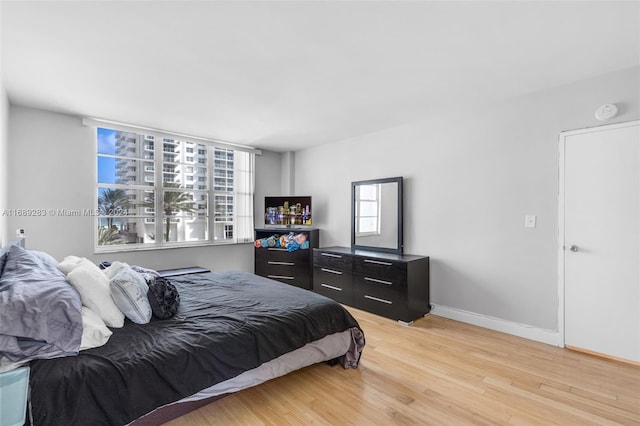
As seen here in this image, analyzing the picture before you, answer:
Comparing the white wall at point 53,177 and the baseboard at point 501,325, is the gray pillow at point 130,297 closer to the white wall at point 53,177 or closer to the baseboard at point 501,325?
the white wall at point 53,177

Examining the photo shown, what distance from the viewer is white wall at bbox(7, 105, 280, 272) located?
11.0ft

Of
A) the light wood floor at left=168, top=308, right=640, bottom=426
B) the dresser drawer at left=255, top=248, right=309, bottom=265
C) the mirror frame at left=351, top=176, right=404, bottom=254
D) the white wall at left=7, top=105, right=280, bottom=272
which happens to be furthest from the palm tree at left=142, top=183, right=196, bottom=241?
the light wood floor at left=168, top=308, right=640, bottom=426

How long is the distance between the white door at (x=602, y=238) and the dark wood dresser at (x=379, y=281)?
1.35m

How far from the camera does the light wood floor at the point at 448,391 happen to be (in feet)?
6.14

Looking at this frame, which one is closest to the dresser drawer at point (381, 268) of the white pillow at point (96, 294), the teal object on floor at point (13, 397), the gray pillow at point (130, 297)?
the gray pillow at point (130, 297)

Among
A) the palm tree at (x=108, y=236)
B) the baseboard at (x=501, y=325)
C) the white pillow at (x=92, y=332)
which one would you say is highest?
the palm tree at (x=108, y=236)

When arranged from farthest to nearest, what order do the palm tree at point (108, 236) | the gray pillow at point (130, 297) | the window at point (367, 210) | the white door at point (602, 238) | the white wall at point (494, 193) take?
1. the window at point (367, 210)
2. the palm tree at point (108, 236)
3. the white wall at point (494, 193)
4. the white door at point (602, 238)
5. the gray pillow at point (130, 297)

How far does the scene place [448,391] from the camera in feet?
7.07

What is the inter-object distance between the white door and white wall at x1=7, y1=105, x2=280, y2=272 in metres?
4.91

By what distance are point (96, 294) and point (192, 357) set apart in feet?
2.28

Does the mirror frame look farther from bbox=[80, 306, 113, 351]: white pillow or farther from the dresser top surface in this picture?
bbox=[80, 306, 113, 351]: white pillow

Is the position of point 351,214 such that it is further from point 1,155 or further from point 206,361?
point 1,155

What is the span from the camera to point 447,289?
370 centimetres

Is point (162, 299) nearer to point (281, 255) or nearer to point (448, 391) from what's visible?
point (448, 391)
